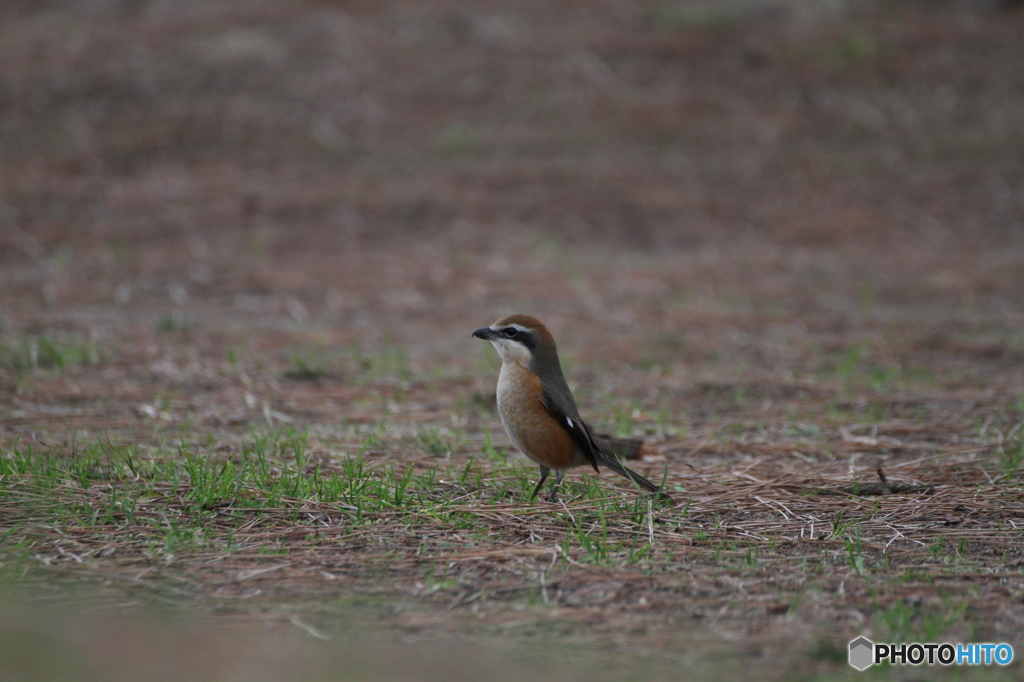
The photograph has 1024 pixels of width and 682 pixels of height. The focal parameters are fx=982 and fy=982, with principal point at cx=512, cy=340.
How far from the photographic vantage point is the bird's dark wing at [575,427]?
4.40 m

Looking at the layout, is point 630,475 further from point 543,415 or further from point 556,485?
point 543,415

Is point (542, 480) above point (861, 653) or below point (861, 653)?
above

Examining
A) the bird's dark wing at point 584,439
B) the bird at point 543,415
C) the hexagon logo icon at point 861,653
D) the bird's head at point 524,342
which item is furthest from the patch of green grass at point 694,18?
the hexagon logo icon at point 861,653

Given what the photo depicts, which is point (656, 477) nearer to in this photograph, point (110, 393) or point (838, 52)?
point (110, 393)

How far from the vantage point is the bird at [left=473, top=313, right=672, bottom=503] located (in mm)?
4445

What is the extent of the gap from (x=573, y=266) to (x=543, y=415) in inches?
320

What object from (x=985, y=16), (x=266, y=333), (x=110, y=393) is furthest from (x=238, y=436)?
(x=985, y=16)

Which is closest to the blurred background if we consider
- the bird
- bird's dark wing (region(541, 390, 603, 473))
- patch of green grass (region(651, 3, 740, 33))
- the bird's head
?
patch of green grass (region(651, 3, 740, 33))

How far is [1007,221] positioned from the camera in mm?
14133

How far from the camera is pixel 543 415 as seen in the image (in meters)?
4.49

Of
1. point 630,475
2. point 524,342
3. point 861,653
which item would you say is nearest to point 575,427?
point 630,475

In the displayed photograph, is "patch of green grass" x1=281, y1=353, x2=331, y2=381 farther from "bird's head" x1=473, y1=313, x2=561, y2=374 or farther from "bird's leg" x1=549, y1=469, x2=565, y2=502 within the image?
"bird's leg" x1=549, y1=469, x2=565, y2=502

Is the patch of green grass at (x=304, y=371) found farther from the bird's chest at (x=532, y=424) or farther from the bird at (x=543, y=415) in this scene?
the bird's chest at (x=532, y=424)

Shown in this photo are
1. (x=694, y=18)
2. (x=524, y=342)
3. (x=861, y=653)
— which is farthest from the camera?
(x=694, y=18)
